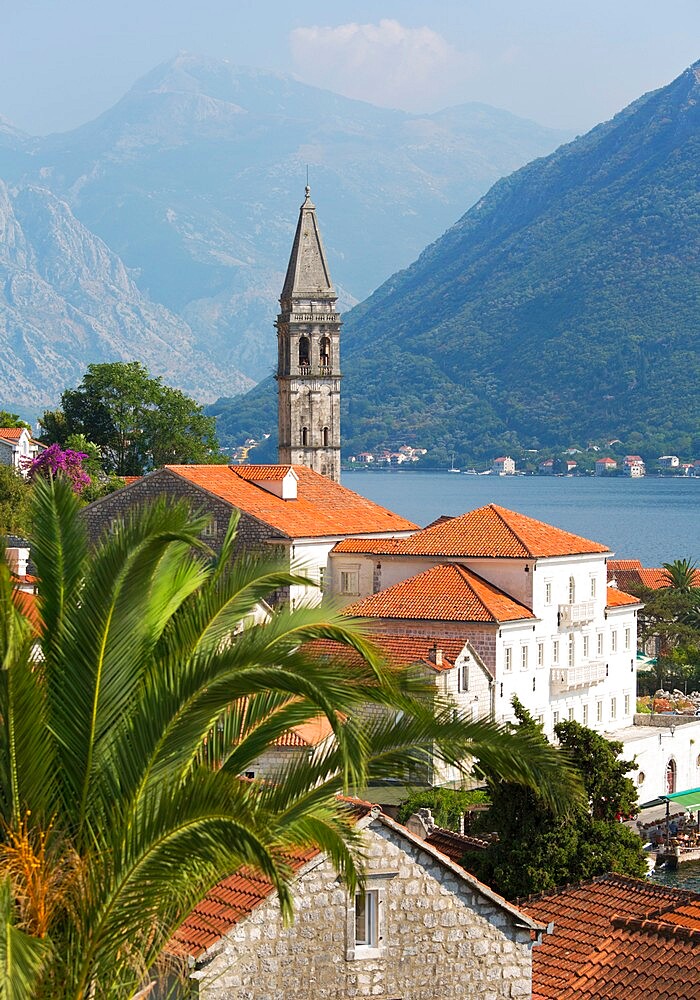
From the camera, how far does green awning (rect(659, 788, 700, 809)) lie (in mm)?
46469

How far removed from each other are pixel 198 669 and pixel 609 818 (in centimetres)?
1383

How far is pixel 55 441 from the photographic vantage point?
93.5m

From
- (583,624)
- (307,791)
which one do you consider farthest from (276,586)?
(583,624)

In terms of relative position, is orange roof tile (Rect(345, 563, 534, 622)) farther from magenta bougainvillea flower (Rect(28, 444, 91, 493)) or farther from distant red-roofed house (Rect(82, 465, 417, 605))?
magenta bougainvillea flower (Rect(28, 444, 91, 493))

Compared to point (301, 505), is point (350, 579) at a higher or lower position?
lower

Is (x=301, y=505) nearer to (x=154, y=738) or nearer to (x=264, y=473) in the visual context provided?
(x=264, y=473)

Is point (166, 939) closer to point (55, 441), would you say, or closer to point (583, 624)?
point (583, 624)

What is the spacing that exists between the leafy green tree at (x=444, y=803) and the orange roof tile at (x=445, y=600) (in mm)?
6623

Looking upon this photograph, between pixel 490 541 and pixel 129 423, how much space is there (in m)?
45.5

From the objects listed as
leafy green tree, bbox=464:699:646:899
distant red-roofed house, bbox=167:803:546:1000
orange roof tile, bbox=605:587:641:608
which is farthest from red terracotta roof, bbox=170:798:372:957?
orange roof tile, bbox=605:587:641:608

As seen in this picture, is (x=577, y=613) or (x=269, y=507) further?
(x=269, y=507)

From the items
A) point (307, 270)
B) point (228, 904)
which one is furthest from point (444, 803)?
point (307, 270)

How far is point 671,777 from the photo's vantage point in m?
49.1

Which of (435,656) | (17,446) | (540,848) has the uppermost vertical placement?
(17,446)
